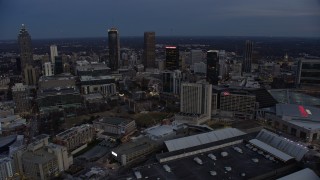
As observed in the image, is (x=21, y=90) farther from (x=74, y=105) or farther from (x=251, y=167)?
(x=251, y=167)

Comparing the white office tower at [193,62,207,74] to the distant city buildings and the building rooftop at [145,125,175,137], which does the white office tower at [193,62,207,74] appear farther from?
the building rooftop at [145,125,175,137]

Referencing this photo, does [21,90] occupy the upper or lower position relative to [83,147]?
upper

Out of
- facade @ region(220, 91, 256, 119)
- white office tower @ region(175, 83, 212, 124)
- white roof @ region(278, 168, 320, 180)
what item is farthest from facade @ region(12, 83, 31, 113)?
white roof @ region(278, 168, 320, 180)

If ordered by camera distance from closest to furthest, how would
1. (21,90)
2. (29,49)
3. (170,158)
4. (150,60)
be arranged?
(170,158)
(21,90)
(29,49)
(150,60)

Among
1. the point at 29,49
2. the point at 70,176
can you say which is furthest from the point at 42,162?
the point at 29,49

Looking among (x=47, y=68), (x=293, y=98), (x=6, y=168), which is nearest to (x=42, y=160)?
(x=6, y=168)

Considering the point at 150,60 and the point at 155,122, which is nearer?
the point at 155,122
